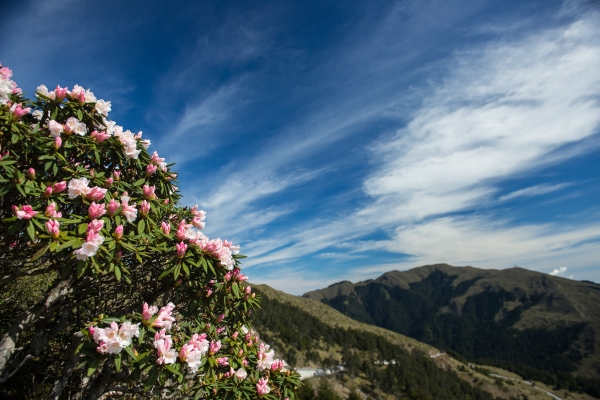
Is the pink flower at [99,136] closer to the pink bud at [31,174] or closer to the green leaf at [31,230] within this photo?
the pink bud at [31,174]

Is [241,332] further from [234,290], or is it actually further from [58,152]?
[58,152]

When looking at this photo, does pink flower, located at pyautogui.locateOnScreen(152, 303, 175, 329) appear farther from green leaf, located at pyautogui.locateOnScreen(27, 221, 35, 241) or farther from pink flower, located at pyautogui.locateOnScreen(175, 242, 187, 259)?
green leaf, located at pyautogui.locateOnScreen(27, 221, 35, 241)

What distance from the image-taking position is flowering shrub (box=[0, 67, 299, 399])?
2939 millimetres

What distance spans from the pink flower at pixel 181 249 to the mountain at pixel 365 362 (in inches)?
2423

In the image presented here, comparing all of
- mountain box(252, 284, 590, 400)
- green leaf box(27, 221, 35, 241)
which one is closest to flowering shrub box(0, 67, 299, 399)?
green leaf box(27, 221, 35, 241)

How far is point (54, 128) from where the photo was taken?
346 centimetres

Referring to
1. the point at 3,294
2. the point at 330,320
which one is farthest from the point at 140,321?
the point at 330,320

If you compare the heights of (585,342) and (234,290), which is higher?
(234,290)

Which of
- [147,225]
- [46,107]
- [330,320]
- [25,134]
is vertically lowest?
[330,320]

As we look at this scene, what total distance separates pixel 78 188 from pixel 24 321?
6.15ft

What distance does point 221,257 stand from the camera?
369 cm

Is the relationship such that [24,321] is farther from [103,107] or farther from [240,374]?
[103,107]

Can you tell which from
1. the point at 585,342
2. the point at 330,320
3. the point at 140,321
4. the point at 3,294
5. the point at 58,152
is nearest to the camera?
the point at 140,321

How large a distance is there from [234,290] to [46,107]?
3.43 meters
